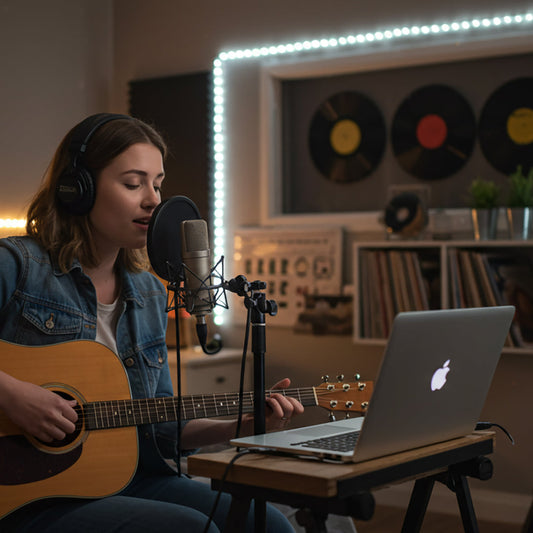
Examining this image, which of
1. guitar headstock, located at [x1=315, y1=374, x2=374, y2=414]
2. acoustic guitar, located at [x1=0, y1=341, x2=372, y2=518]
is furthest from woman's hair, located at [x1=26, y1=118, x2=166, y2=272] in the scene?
guitar headstock, located at [x1=315, y1=374, x2=374, y2=414]

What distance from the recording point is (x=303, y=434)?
1.25 meters

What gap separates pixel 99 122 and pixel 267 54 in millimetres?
2017

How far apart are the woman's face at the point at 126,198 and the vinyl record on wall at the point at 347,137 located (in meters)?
1.84

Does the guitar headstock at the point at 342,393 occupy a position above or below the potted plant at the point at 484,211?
below

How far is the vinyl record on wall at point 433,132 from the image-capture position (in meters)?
3.12

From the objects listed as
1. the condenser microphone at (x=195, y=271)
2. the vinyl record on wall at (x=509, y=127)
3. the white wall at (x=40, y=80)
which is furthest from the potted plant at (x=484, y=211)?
the condenser microphone at (x=195, y=271)

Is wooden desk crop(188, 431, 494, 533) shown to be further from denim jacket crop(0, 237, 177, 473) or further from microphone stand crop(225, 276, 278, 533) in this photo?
denim jacket crop(0, 237, 177, 473)

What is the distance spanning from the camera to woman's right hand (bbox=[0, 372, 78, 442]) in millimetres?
1411

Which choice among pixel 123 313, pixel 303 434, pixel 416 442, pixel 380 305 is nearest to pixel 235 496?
pixel 303 434

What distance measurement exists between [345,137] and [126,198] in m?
1.92

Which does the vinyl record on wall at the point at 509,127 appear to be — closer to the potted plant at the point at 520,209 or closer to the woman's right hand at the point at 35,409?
the potted plant at the point at 520,209

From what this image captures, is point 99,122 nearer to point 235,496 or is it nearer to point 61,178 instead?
point 61,178

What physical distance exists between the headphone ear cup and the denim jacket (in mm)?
118

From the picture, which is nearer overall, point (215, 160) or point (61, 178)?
point (61, 178)
